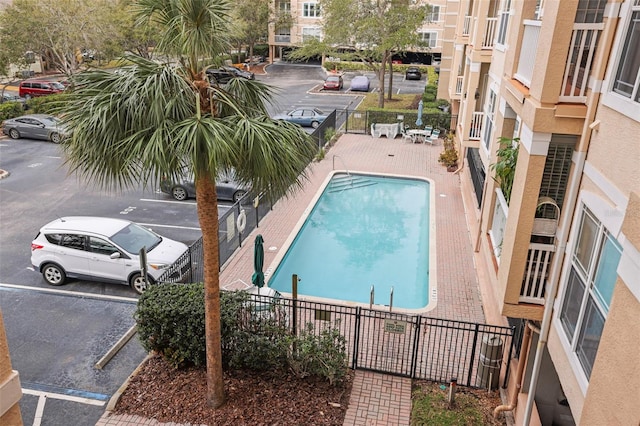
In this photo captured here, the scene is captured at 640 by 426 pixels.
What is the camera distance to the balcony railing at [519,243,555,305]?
7137mm

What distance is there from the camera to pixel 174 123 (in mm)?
6430

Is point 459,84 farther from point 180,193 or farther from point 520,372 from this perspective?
point 520,372

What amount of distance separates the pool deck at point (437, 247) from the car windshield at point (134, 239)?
6.66 ft

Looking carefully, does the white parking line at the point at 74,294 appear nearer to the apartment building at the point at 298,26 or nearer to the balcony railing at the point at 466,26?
the balcony railing at the point at 466,26

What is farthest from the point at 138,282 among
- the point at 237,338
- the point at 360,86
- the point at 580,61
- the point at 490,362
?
the point at 360,86

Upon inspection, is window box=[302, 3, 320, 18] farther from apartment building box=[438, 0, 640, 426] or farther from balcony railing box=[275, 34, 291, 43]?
apartment building box=[438, 0, 640, 426]

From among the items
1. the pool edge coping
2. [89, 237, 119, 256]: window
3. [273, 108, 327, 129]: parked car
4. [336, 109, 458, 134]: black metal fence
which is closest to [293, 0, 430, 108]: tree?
[336, 109, 458, 134]: black metal fence

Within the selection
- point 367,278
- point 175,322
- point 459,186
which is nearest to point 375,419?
point 175,322

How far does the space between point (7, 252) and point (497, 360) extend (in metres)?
13.4

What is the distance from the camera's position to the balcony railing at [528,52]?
755 centimetres

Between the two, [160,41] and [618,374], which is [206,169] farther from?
[618,374]

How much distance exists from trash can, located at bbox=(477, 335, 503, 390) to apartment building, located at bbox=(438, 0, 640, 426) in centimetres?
42

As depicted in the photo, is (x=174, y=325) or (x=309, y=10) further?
(x=309, y=10)

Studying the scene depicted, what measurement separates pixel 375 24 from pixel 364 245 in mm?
19928
